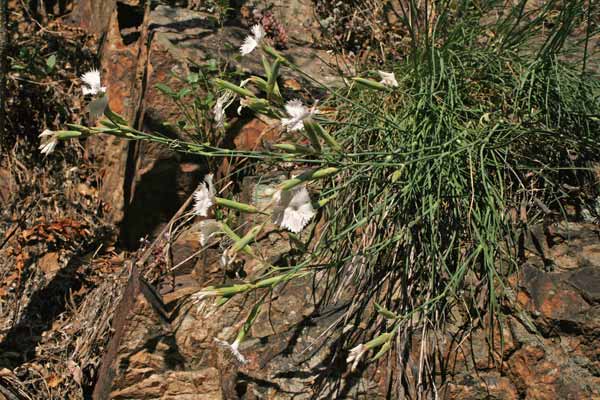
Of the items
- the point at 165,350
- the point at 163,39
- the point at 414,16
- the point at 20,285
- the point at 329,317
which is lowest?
the point at 20,285

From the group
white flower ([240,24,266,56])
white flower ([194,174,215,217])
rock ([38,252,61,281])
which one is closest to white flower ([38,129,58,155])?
white flower ([194,174,215,217])

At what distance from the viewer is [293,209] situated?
1.62m

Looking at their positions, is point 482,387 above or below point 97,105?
below

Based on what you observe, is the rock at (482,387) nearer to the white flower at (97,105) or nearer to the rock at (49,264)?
the white flower at (97,105)

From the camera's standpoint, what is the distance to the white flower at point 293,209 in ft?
5.28

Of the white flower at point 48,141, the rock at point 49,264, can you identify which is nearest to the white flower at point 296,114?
the white flower at point 48,141

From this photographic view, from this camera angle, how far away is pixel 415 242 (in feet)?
7.20

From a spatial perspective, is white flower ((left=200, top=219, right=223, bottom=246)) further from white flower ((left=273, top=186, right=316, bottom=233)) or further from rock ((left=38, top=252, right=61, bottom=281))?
rock ((left=38, top=252, right=61, bottom=281))

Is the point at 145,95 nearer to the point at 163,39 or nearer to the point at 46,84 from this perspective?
the point at 163,39

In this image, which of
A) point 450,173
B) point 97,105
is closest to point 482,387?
point 450,173

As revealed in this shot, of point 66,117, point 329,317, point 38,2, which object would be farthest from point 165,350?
point 38,2

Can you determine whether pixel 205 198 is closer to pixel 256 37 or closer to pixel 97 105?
pixel 97 105

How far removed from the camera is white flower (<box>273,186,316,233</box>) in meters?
1.61

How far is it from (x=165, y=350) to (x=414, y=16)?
156cm
